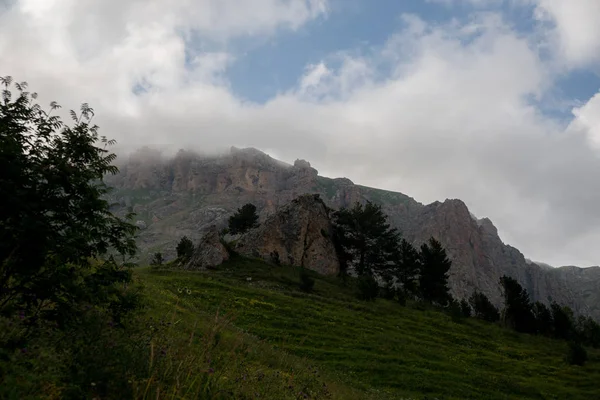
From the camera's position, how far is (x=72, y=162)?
6590 millimetres

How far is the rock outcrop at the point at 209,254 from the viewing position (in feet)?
165

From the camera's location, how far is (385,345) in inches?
1067

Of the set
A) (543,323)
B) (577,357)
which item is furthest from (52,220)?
(543,323)

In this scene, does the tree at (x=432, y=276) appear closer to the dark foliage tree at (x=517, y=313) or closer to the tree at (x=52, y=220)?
the dark foliage tree at (x=517, y=313)

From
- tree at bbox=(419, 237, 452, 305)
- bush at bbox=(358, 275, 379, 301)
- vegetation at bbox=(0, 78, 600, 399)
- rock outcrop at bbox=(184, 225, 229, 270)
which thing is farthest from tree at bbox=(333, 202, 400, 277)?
rock outcrop at bbox=(184, 225, 229, 270)

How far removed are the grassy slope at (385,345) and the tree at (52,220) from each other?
7.38 metres

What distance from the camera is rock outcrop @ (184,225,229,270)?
50.4 meters

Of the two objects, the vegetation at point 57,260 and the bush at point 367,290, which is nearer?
the vegetation at point 57,260

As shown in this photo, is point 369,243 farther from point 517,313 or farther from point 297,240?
point 517,313

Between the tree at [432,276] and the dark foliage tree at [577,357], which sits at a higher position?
the tree at [432,276]

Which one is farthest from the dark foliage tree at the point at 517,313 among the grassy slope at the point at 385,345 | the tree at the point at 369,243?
the tree at the point at 369,243

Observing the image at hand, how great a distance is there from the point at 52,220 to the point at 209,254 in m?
47.0

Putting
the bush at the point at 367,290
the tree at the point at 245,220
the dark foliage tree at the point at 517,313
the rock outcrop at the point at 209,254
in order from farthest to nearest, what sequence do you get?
the tree at the point at 245,220 → the dark foliage tree at the point at 517,313 → the rock outcrop at the point at 209,254 → the bush at the point at 367,290

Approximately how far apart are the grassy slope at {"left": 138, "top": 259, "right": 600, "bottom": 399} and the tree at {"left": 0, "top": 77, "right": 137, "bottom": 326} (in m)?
7.38
